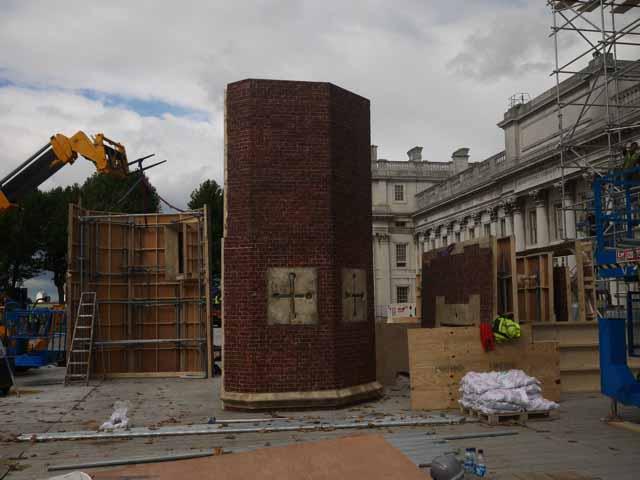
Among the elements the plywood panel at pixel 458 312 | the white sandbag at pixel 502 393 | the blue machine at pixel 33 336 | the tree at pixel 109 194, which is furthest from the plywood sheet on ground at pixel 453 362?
the tree at pixel 109 194

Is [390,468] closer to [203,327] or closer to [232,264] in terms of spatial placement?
[232,264]

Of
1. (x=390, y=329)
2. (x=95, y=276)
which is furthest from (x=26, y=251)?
(x=390, y=329)

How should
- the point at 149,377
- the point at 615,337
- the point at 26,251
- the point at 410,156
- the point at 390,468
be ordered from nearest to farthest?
the point at 390,468, the point at 615,337, the point at 149,377, the point at 26,251, the point at 410,156

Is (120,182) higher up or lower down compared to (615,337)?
higher up

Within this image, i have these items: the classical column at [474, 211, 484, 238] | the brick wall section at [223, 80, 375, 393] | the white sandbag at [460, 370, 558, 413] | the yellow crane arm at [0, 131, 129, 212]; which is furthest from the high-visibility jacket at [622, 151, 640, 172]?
the classical column at [474, 211, 484, 238]

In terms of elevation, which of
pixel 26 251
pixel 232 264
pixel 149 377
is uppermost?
pixel 26 251

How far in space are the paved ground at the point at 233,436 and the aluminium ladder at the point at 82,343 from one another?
87.7 inches

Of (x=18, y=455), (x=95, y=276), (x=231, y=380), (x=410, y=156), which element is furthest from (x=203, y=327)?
(x=410, y=156)

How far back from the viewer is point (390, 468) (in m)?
7.06

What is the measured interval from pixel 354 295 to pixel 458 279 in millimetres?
3833

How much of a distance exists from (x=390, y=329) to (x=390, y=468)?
29.2 feet

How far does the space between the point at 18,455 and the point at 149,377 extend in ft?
30.3

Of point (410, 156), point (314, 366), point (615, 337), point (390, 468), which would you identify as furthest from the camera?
point (410, 156)

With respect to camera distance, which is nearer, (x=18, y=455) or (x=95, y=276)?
(x=18, y=455)
